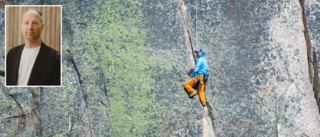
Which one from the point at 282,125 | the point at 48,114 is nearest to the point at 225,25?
the point at 282,125

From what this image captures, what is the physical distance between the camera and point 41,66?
8.15 m

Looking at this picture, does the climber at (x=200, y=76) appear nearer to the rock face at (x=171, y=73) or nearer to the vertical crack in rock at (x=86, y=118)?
the rock face at (x=171, y=73)

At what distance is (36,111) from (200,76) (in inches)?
144

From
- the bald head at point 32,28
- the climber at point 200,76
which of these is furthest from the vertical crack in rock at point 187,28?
the bald head at point 32,28

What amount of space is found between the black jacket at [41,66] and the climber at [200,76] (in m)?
2.95

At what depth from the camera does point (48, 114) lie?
25.4ft

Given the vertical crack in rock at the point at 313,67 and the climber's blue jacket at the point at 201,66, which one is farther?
the vertical crack in rock at the point at 313,67

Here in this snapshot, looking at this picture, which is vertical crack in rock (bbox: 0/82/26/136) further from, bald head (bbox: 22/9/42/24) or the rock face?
bald head (bbox: 22/9/42/24)

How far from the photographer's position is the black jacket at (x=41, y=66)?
8000 millimetres

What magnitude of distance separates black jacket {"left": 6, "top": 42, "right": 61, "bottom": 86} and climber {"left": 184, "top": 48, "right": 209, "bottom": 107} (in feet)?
9.68

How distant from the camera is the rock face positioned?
304 inches

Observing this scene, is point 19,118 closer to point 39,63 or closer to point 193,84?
point 39,63

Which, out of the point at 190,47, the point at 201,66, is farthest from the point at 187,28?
the point at 201,66

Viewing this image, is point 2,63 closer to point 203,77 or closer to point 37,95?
point 37,95
